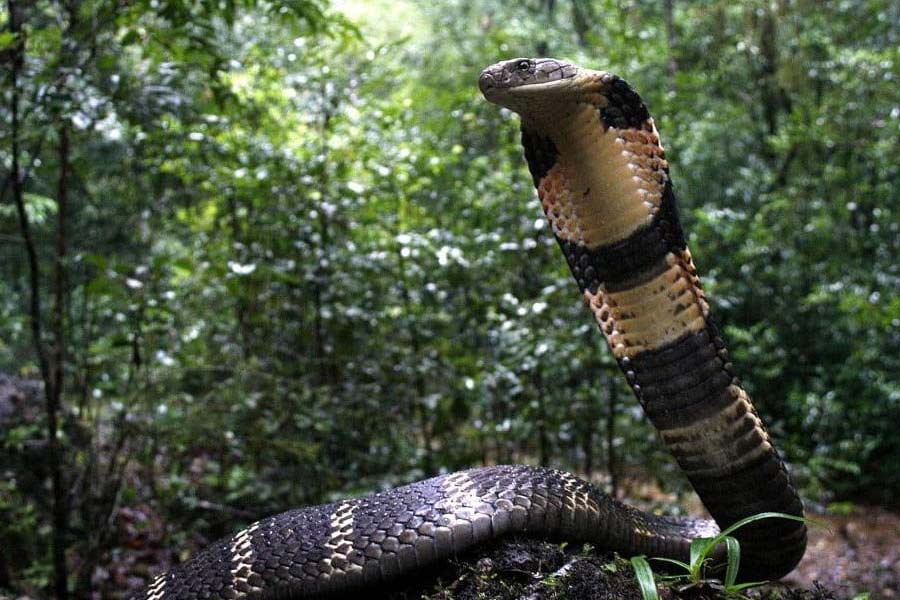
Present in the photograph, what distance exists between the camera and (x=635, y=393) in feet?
7.71

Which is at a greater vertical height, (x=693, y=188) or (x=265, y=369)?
(x=693, y=188)

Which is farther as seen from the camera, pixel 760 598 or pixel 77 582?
pixel 77 582

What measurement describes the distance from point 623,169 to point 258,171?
3045 millimetres

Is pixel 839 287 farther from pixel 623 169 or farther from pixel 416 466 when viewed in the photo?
pixel 623 169

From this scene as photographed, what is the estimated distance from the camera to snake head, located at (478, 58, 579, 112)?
214 cm

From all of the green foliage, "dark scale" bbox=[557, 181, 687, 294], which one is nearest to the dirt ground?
the green foliage

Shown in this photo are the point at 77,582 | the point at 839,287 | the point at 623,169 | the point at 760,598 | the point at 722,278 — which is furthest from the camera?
the point at 722,278

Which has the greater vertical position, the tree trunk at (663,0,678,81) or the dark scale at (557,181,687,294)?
the tree trunk at (663,0,678,81)

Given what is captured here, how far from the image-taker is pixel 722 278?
8.53 m

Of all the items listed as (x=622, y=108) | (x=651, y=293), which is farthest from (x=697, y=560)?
(x=622, y=108)

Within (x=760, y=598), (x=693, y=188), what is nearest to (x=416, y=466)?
(x=760, y=598)

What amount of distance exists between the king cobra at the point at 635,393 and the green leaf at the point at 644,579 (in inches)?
9.4

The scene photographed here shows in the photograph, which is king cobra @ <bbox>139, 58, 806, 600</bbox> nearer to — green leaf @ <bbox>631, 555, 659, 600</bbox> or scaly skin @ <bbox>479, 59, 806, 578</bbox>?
scaly skin @ <bbox>479, 59, 806, 578</bbox>

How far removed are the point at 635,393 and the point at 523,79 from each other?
954mm
